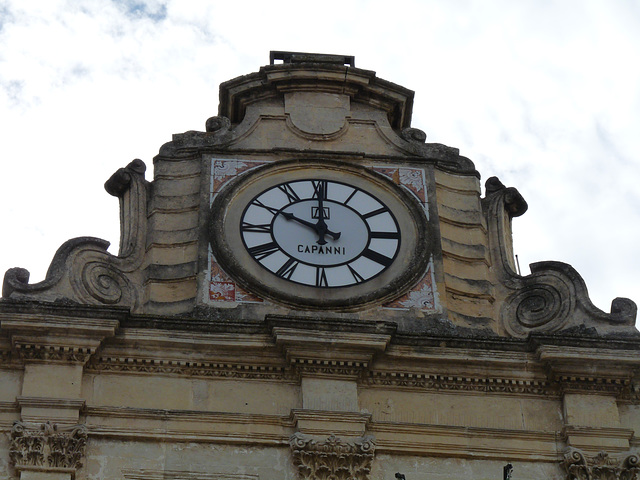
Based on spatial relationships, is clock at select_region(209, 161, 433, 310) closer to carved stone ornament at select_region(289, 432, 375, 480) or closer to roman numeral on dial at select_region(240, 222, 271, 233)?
roman numeral on dial at select_region(240, 222, 271, 233)

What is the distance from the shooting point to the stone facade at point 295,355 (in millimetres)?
15867

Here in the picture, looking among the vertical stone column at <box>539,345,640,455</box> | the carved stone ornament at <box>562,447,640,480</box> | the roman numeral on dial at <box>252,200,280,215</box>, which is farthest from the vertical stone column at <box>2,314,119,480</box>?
the carved stone ornament at <box>562,447,640,480</box>

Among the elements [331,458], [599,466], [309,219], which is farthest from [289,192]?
[599,466]

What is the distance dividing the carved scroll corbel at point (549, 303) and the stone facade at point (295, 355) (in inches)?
0.8

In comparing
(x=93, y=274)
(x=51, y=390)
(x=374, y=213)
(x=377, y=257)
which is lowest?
(x=51, y=390)

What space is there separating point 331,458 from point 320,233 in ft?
9.12

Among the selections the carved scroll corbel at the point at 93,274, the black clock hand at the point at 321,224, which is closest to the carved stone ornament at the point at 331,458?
the carved scroll corbel at the point at 93,274

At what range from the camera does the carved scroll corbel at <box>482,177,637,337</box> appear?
17.2m

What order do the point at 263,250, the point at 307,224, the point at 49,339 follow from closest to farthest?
the point at 49,339, the point at 263,250, the point at 307,224

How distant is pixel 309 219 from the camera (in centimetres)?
1792

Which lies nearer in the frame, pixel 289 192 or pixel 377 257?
pixel 377 257

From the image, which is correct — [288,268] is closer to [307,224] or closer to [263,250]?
[263,250]

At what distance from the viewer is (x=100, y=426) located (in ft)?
52.2

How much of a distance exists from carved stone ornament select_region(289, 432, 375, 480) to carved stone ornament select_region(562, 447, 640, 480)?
176 centimetres
